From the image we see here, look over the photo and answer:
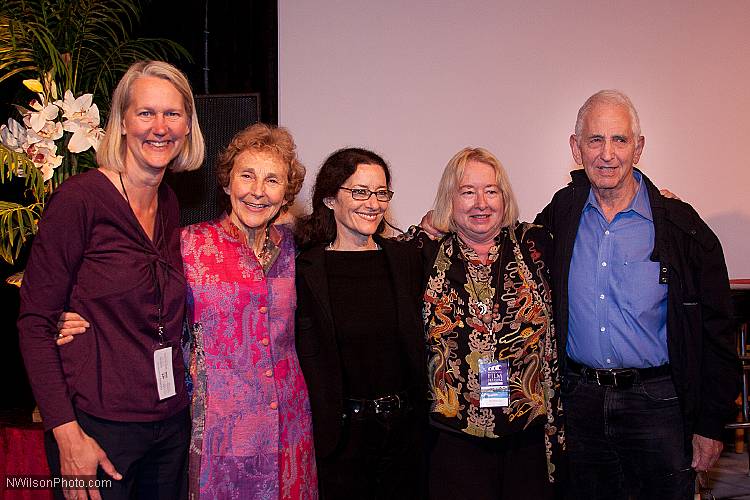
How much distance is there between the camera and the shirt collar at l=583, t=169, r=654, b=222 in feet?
8.94

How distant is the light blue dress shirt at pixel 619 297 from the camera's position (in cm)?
263

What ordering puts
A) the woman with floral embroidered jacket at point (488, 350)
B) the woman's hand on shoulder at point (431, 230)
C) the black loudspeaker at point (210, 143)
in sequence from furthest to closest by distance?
the black loudspeaker at point (210, 143) → the woman's hand on shoulder at point (431, 230) → the woman with floral embroidered jacket at point (488, 350)

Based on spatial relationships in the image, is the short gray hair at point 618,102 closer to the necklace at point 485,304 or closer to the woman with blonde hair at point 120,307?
the necklace at point 485,304

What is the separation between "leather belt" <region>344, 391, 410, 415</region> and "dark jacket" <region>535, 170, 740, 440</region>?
1.04m

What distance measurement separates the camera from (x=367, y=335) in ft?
8.30

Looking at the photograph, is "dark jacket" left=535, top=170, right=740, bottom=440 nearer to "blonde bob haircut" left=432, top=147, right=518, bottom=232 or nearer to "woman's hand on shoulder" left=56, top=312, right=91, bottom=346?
"blonde bob haircut" left=432, top=147, right=518, bottom=232

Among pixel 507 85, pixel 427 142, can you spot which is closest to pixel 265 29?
pixel 427 142

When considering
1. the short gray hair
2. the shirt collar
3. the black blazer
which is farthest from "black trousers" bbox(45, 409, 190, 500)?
the short gray hair

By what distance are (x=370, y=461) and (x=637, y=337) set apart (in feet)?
3.55

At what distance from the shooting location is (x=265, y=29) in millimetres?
4820

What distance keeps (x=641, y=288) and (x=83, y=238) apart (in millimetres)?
1938

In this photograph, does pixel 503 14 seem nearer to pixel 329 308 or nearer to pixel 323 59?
pixel 323 59

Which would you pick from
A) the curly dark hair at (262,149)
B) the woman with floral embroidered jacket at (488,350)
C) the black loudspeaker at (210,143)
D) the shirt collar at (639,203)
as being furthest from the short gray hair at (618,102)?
the black loudspeaker at (210,143)

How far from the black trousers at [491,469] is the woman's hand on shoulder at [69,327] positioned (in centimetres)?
127
